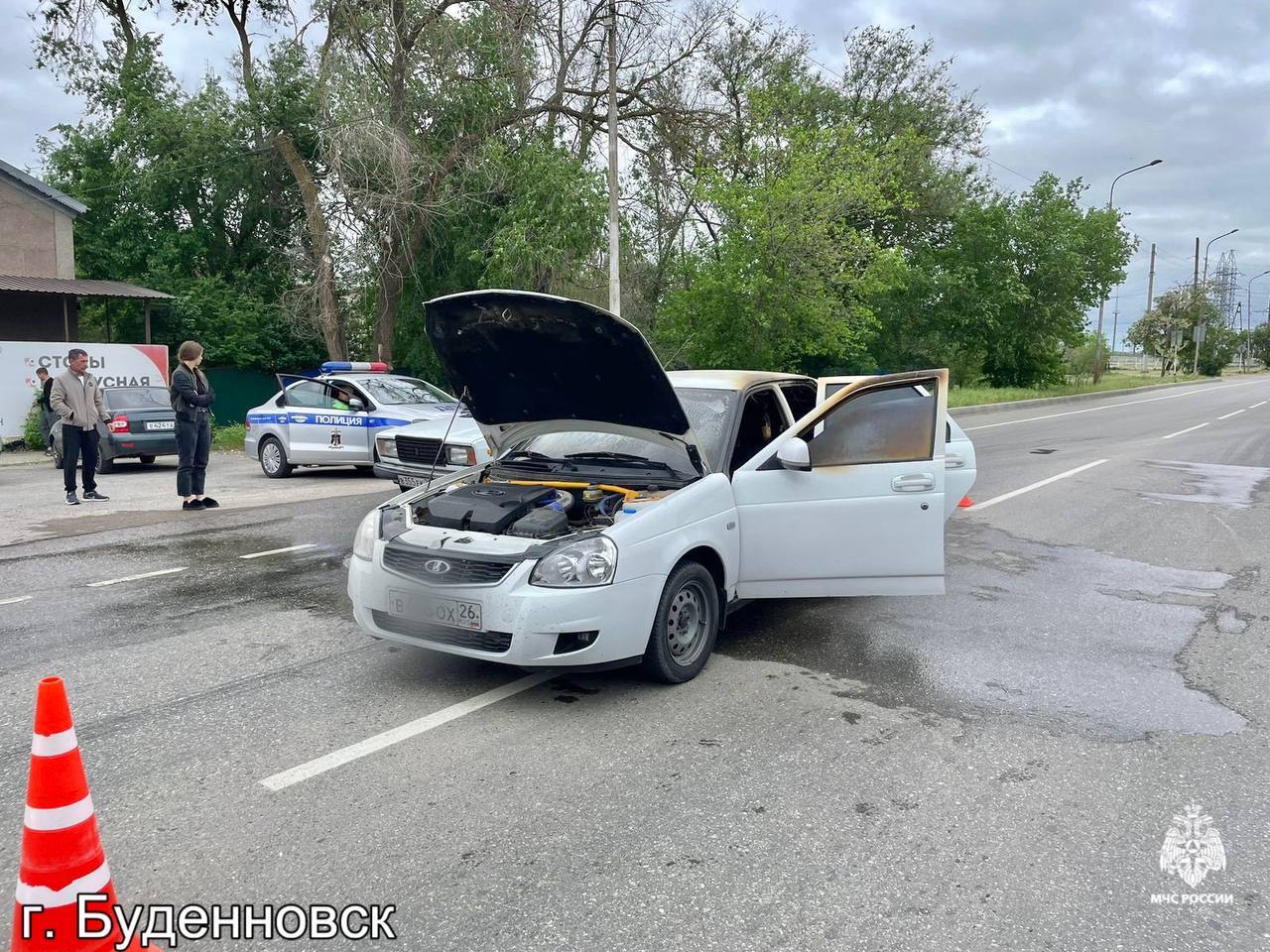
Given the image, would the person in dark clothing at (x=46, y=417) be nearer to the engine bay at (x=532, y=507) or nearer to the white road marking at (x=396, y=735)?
the engine bay at (x=532, y=507)

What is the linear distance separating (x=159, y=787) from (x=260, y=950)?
4.05 ft

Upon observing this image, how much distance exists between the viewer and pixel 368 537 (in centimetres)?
489

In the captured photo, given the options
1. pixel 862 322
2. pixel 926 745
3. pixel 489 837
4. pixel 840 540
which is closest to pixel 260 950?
pixel 489 837

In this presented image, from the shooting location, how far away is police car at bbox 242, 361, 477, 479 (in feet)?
43.4

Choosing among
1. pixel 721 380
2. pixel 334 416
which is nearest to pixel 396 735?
pixel 721 380

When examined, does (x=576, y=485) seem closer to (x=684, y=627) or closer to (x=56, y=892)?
(x=684, y=627)

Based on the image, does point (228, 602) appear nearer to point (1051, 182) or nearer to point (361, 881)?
point (361, 881)

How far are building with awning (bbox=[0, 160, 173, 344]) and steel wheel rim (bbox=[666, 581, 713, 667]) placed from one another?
2206cm

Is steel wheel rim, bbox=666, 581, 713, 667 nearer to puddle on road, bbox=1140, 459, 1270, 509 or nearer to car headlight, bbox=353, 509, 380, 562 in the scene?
car headlight, bbox=353, 509, 380, 562

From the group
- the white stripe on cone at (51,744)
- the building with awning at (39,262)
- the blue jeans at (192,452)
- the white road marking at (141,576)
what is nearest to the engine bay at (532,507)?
the white stripe on cone at (51,744)

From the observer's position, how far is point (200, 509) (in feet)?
35.0

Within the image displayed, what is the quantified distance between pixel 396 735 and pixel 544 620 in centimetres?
83

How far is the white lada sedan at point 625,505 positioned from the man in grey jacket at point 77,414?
23.8ft

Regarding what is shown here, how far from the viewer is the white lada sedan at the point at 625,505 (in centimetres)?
432
